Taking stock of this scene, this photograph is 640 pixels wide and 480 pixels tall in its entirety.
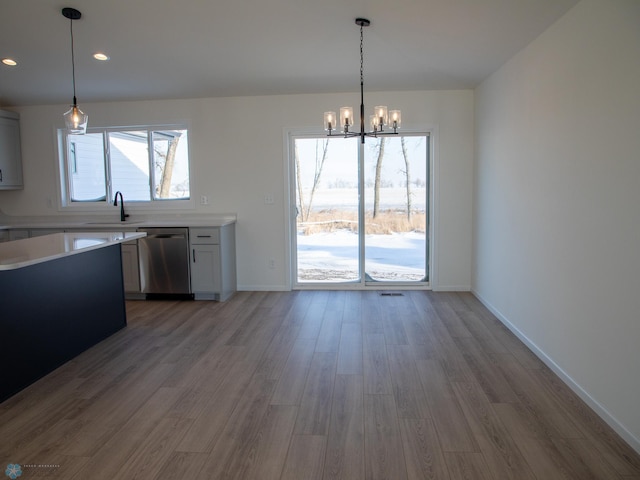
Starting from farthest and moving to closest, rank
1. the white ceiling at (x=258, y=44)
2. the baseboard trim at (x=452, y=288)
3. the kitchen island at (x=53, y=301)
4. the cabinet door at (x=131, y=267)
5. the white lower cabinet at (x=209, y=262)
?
the baseboard trim at (x=452, y=288)
the cabinet door at (x=131, y=267)
the white lower cabinet at (x=209, y=262)
the white ceiling at (x=258, y=44)
the kitchen island at (x=53, y=301)

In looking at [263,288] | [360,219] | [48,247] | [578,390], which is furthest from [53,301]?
[578,390]

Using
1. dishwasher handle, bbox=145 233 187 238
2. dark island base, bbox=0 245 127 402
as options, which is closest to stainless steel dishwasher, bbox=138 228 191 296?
dishwasher handle, bbox=145 233 187 238

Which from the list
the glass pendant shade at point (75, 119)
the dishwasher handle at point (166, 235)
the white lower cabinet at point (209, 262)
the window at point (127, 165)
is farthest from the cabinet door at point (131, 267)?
the glass pendant shade at point (75, 119)

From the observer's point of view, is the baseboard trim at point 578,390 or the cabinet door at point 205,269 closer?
the baseboard trim at point 578,390

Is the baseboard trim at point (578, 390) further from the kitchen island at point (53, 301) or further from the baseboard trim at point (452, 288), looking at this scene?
the kitchen island at point (53, 301)

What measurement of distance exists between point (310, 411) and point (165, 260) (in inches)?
130

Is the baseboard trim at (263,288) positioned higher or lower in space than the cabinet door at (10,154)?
lower

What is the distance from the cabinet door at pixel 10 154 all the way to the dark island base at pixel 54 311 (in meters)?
2.77

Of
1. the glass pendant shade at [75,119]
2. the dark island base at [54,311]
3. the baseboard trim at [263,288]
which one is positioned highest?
the glass pendant shade at [75,119]

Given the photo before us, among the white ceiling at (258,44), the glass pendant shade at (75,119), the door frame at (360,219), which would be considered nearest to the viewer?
the white ceiling at (258,44)

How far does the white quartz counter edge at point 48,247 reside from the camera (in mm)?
2713

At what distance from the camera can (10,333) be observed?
2.90 meters

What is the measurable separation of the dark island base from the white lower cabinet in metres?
1.12

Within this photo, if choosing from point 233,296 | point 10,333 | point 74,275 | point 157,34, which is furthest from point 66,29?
point 233,296
